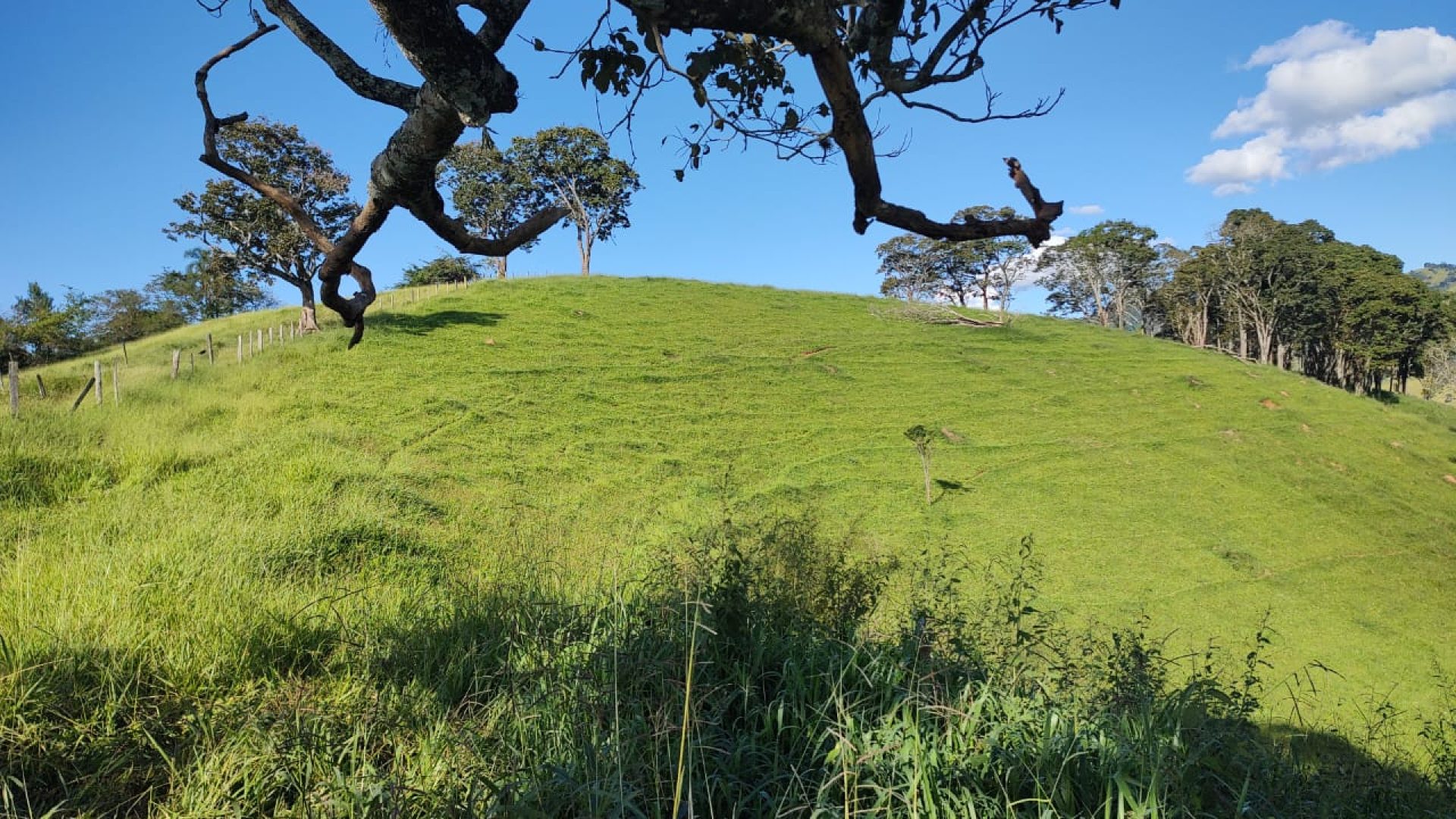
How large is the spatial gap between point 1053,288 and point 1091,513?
4191cm

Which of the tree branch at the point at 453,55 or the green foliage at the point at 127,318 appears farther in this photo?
the green foliage at the point at 127,318

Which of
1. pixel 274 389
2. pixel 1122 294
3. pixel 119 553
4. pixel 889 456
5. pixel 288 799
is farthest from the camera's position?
pixel 1122 294

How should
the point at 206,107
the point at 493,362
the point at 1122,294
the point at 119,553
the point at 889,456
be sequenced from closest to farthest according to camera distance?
the point at 206,107, the point at 119,553, the point at 889,456, the point at 493,362, the point at 1122,294

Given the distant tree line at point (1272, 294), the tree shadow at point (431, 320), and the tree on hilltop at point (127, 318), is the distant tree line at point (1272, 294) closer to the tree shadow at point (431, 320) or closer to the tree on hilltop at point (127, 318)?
the tree shadow at point (431, 320)

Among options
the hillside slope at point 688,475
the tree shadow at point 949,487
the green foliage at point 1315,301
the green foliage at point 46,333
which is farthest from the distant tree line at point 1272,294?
the green foliage at point 46,333

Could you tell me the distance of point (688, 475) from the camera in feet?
49.7

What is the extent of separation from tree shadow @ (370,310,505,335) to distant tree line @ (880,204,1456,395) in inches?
1082

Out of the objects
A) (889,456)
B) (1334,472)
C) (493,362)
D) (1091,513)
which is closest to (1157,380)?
(1334,472)

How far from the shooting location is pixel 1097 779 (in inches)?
101

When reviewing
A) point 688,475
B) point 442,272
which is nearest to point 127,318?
point 442,272

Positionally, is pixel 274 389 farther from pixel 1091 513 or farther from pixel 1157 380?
pixel 1157 380

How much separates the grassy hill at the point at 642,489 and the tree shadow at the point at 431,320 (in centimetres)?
19

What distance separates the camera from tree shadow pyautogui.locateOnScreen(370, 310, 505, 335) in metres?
22.9

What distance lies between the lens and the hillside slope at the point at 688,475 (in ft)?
19.0
